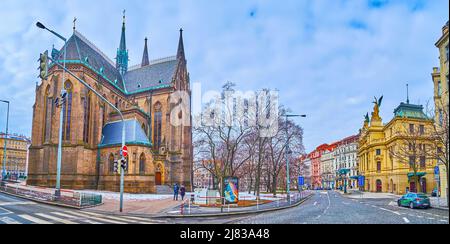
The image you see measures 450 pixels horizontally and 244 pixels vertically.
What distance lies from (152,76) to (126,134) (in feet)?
68.8

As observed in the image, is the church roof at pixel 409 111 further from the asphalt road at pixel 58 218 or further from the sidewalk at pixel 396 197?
the asphalt road at pixel 58 218

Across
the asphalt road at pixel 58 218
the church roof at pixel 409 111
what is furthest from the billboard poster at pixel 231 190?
the church roof at pixel 409 111

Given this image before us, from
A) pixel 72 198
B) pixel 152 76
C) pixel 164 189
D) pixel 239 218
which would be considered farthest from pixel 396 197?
pixel 152 76

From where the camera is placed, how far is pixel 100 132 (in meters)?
49.5

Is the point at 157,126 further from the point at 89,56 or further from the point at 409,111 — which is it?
the point at 409,111

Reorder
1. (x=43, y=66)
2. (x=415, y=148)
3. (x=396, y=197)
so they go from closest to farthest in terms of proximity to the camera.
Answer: (x=43, y=66), (x=415, y=148), (x=396, y=197)

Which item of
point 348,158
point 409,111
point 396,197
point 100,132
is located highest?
point 409,111

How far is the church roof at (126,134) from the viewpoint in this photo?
45.5 meters

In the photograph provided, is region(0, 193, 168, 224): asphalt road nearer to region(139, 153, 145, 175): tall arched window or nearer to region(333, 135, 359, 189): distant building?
region(139, 153, 145, 175): tall arched window
